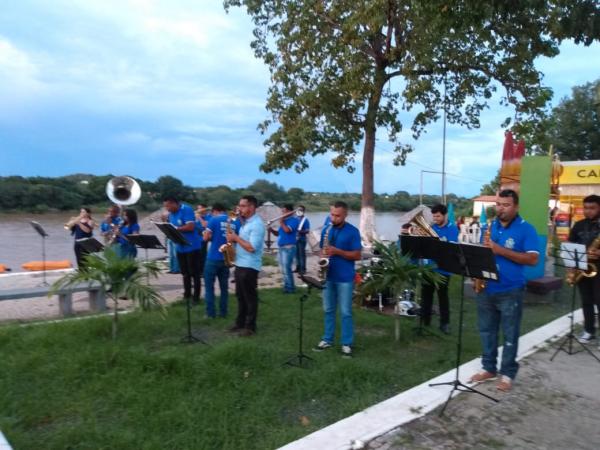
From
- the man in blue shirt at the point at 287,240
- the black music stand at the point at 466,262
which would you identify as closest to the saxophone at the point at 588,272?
the black music stand at the point at 466,262

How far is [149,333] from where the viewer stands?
6375mm

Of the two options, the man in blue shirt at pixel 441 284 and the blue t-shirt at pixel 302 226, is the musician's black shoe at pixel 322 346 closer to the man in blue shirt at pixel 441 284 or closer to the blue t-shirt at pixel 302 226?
the man in blue shirt at pixel 441 284

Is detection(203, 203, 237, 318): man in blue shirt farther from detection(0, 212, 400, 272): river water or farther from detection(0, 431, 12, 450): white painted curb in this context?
detection(0, 212, 400, 272): river water

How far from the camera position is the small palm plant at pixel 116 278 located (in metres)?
5.83

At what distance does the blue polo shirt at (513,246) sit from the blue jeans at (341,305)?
1603 millimetres

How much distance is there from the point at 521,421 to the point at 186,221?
5.75 meters

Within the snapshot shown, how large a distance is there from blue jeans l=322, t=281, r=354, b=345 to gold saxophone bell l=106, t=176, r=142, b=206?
6743mm

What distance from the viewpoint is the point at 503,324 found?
4.54 meters

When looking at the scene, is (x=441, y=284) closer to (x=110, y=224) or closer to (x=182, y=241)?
(x=182, y=241)

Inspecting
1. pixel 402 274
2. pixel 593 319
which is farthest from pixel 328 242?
pixel 593 319

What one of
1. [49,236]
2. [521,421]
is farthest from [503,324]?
[49,236]

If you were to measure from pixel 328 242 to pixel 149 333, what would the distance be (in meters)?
2.75

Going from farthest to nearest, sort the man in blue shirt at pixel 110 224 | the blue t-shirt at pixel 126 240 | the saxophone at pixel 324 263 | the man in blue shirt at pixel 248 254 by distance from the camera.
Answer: the man in blue shirt at pixel 110 224 → the blue t-shirt at pixel 126 240 → the man in blue shirt at pixel 248 254 → the saxophone at pixel 324 263

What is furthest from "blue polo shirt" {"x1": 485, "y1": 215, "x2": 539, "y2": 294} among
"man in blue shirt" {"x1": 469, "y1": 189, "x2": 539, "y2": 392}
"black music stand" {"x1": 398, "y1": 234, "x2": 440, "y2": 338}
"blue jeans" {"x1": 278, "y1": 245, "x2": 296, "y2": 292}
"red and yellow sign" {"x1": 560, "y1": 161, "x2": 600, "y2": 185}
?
"red and yellow sign" {"x1": 560, "y1": 161, "x2": 600, "y2": 185}
